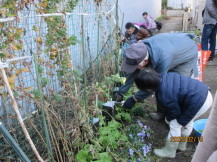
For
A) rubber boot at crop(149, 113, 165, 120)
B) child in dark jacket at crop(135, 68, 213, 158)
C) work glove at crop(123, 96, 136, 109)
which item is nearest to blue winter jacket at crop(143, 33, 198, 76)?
child in dark jacket at crop(135, 68, 213, 158)

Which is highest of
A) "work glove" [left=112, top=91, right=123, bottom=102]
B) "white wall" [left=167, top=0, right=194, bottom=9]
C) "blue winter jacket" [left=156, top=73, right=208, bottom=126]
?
"white wall" [left=167, top=0, right=194, bottom=9]

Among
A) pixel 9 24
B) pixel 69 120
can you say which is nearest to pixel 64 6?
pixel 9 24

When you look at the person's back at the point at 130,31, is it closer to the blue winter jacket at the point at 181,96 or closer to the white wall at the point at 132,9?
the white wall at the point at 132,9

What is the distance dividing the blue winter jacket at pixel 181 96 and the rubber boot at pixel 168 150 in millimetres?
302

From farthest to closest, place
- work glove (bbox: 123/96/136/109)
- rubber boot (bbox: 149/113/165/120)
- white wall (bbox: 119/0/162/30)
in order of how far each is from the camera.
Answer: white wall (bbox: 119/0/162/30)
rubber boot (bbox: 149/113/165/120)
work glove (bbox: 123/96/136/109)

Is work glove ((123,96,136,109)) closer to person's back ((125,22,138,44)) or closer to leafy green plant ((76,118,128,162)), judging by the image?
leafy green plant ((76,118,128,162))

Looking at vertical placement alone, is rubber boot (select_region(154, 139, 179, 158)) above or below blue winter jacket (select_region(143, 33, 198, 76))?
below

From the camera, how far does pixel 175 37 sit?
A: 10.6ft

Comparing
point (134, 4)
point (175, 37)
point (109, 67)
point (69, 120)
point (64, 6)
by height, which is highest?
point (134, 4)

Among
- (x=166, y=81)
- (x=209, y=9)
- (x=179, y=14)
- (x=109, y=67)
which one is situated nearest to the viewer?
(x=166, y=81)

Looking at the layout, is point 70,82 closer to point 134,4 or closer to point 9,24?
point 9,24

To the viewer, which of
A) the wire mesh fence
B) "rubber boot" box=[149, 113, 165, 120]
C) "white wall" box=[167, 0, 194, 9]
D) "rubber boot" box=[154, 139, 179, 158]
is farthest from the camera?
"white wall" box=[167, 0, 194, 9]

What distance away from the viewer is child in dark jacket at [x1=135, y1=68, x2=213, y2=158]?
2.47 meters

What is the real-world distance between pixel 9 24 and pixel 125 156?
192 centimetres
